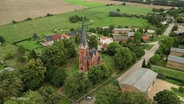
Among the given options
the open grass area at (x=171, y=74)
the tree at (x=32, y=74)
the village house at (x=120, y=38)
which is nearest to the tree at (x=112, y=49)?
the open grass area at (x=171, y=74)

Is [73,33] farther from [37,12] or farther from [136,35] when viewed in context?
[37,12]

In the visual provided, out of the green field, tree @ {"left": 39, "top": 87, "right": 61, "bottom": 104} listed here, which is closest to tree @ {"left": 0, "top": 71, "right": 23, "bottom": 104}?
tree @ {"left": 39, "top": 87, "right": 61, "bottom": 104}

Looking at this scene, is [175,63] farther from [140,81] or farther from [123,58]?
[140,81]

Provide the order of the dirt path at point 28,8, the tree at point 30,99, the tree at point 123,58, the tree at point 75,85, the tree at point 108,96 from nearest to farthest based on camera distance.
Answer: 1. the tree at point 30,99
2. the tree at point 108,96
3. the tree at point 75,85
4. the tree at point 123,58
5. the dirt path at point 28,8

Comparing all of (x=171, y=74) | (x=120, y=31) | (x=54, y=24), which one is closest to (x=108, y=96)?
(x=171, y=74)

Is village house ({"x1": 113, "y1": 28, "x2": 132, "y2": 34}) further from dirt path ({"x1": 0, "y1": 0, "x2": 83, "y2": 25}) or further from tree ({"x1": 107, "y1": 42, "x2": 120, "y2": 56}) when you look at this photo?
dirt path ({"x1": 0, "y1": 0, "x2": 83, "y2": 25})

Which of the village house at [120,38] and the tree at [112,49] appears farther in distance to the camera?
the village house at [120,38]

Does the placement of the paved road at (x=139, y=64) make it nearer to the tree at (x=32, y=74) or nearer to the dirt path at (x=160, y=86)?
the dirt path at (x=160, y=86)
